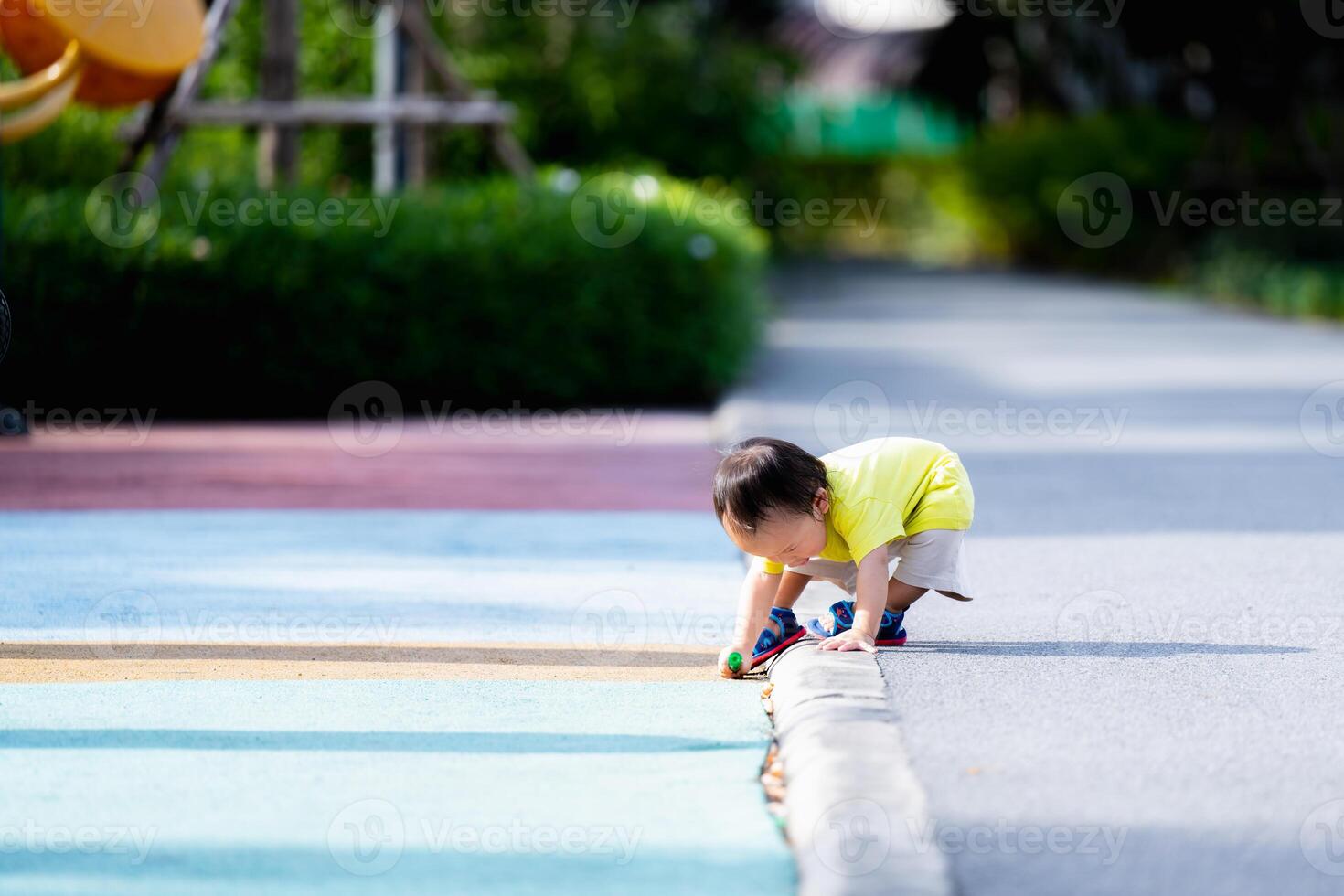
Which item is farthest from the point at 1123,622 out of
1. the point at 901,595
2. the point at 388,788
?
the point at 388,788

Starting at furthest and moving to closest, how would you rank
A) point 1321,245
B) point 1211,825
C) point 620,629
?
1. point 1321,245
2. point 620,629
3. point 1211,825

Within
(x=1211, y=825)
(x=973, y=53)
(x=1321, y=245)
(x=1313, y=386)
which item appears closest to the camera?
(x=1211, y=825)

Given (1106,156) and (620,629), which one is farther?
(1106,156)

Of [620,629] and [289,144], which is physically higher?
[289,144]

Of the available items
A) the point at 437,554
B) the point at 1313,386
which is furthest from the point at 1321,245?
the point at 437,554

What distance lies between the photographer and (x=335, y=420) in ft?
35.4

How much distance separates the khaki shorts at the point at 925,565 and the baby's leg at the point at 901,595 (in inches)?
1.1

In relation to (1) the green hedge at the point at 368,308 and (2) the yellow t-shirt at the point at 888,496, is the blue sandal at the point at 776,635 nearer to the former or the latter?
(2) the yellow t-shirt at the point at 888,496

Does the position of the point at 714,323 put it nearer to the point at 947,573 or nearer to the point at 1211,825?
the point at 947,573

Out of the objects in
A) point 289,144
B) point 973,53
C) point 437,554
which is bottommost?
point 437,554

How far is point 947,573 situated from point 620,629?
3.54 feet

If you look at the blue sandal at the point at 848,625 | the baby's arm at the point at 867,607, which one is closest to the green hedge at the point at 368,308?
the blue sandal at the point at 848,625

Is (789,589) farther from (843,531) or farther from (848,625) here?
(843,531)

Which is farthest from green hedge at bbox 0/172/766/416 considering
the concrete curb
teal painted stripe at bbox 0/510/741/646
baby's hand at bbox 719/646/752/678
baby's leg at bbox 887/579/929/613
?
the concrete curb
